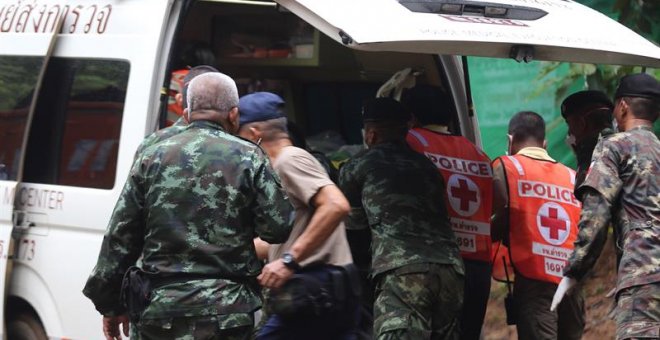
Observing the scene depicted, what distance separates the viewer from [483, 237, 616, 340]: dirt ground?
9305 mm

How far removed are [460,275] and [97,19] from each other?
2444mm

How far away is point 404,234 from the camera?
629cm

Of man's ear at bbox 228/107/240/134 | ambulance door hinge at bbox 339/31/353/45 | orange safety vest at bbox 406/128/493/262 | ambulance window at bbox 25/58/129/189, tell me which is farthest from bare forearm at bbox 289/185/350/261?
ambulance window at bbox 25/58/129/189

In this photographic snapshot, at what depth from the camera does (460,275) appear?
6.35 m

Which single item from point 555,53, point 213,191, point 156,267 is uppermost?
point 555,53

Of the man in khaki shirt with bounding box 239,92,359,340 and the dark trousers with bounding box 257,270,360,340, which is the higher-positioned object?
the man in khaki shirt with bounding box 239,92,359,340

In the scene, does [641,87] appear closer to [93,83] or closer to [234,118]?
[234,118]

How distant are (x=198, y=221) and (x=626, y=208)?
2.10 m

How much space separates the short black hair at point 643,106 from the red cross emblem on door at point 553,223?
102cm

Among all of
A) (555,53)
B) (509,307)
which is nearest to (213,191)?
(555,53)

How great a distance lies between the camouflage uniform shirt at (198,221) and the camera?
16.6 ft

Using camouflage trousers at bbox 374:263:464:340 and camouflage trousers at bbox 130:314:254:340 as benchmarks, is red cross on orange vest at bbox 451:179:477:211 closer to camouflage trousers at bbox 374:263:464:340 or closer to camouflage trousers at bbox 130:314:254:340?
camouflage trousers at bbox 374:263:464:340

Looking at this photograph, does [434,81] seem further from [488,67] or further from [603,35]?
[488,67]

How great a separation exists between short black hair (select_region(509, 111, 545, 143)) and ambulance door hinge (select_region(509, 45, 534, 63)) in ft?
3.96
